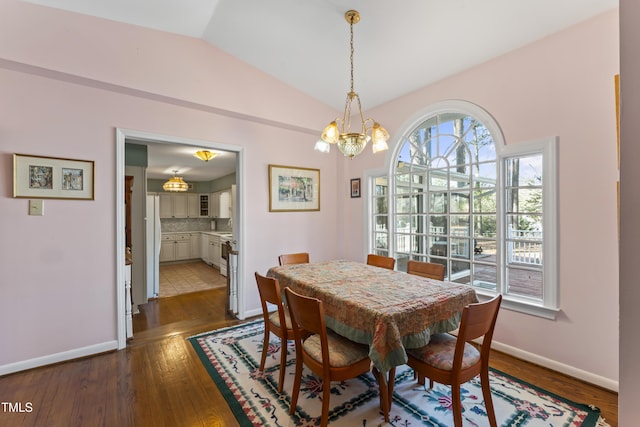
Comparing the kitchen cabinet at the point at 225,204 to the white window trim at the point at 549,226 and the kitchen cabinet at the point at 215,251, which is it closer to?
the kitchen cabinet at the point at 215,251

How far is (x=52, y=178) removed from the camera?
246 cm

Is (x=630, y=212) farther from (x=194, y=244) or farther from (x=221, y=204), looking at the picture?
(x=194, y=244)

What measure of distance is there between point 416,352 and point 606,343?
5.14ft

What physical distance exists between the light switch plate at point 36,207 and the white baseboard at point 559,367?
14.1ft

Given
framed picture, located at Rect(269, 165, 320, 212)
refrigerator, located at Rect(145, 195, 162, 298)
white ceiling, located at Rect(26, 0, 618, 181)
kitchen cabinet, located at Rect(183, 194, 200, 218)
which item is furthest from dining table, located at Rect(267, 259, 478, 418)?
kitchen cabinet, located at Rect(183, 194, 200, 218)

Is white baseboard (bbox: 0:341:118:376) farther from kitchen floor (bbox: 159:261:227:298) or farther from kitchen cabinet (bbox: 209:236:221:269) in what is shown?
kitchen cabinet (bbox: 209:236:221:269)

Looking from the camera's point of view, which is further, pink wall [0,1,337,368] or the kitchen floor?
the kitchen floor

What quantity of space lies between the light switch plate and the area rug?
6.38ft

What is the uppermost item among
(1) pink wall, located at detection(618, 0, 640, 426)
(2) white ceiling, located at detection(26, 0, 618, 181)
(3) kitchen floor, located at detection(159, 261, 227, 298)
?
(2) white ceiling, located at detection(26, 0, 618, 181)

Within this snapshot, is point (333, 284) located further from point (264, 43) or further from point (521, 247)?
point (264, 43)

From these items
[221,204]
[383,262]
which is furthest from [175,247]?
[383,262]

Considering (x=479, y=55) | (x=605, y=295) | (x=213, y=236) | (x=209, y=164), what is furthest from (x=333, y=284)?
(x=213, y=236)

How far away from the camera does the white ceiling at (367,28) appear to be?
2.24 m

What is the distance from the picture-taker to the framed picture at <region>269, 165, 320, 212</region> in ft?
12.5
